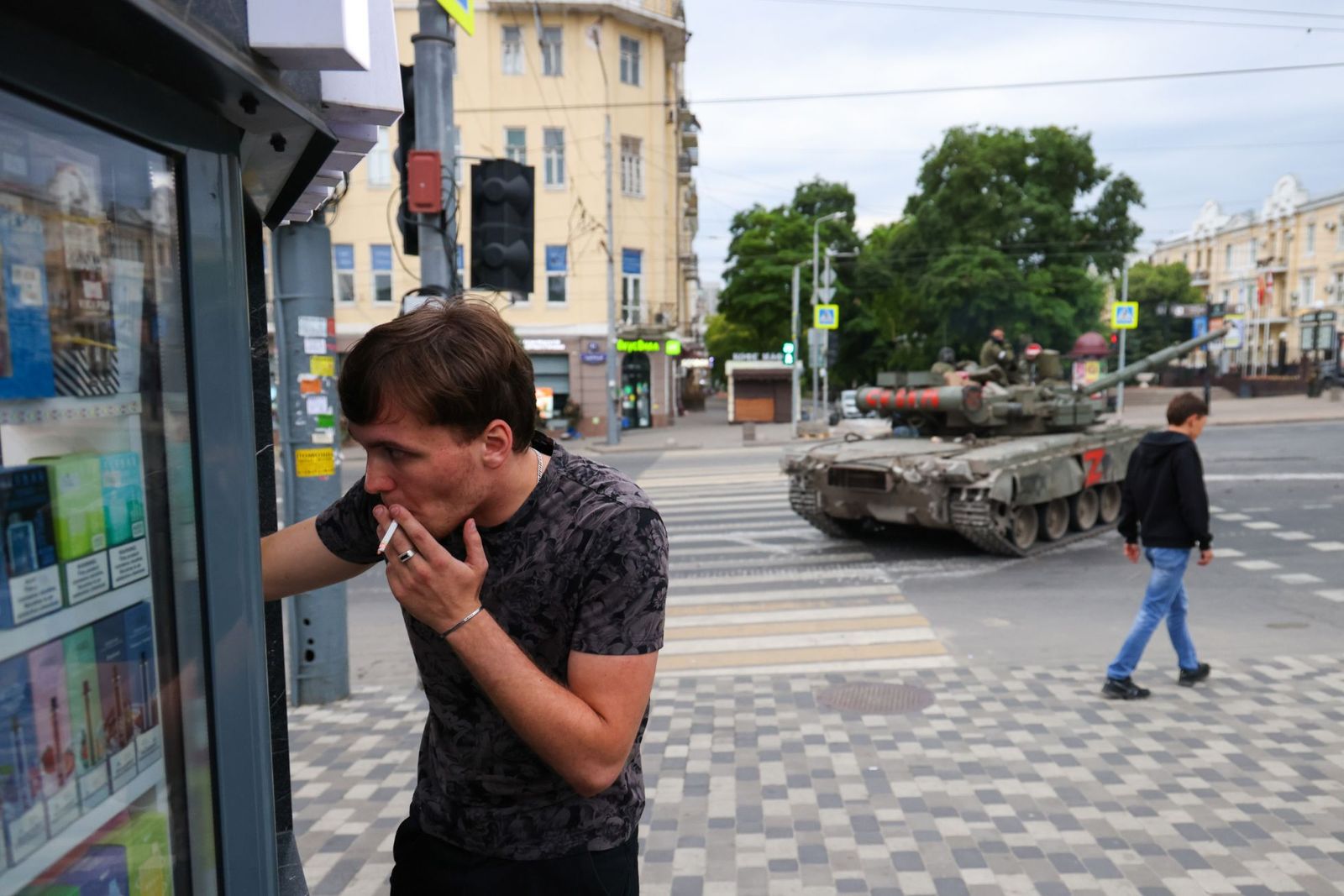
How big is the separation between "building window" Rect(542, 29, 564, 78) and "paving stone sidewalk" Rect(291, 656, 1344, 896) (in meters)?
29.0

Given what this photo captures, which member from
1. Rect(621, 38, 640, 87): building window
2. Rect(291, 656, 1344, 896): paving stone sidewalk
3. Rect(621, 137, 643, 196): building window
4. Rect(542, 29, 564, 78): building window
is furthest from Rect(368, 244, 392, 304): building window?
Rect(291, 656, 1344, 896): paving stone sidewalk

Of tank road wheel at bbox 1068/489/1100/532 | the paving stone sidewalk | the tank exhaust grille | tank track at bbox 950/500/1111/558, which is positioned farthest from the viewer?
tank road wheel at bbox 1068/489/1100/532

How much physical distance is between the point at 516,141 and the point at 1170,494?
95.9 ft

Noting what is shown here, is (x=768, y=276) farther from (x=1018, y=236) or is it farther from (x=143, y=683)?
(x=143, y=683)

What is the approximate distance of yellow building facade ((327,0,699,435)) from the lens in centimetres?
3203

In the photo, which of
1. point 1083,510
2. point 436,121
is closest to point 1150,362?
point 1083,510

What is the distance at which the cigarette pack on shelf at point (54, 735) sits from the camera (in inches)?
53.9

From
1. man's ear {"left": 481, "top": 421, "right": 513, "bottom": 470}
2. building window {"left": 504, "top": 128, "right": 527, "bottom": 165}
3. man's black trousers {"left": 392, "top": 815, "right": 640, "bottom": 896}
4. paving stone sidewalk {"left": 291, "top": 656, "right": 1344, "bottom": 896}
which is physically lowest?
paving stone sidewalk {"left": 291, "top": 656, "right": 1344, "bottom": 896}

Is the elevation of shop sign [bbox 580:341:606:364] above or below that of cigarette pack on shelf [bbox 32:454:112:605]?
Answer: above

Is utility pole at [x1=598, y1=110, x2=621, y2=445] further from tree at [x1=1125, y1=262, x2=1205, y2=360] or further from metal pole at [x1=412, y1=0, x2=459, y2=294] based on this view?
tree at [x1=1125, y1=262, x2=1205, y2=360]

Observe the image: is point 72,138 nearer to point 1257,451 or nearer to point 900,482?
point 900,482

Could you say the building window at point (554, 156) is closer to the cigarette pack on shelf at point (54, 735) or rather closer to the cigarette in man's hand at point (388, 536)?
the cigarette in man's hand at point (388, 536)

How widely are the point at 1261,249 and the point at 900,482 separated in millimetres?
73453

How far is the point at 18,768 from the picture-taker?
133cm
